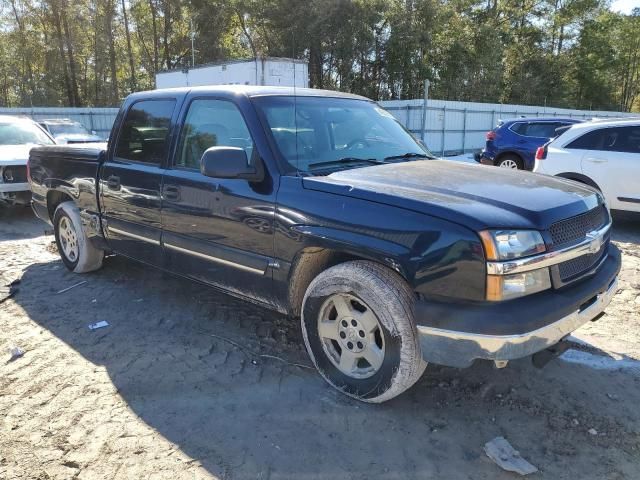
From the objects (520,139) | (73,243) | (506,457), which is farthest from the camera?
(520,139)

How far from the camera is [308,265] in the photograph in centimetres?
326

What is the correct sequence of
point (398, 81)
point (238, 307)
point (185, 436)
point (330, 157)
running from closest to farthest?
point (185, 436) < point (330, 157) < point (238, 307) < point (398, 81)

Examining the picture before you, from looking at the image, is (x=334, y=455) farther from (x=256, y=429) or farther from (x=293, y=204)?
(x=293, y=204)

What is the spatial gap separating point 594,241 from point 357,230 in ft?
4.62

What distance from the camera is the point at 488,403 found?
3.16 m

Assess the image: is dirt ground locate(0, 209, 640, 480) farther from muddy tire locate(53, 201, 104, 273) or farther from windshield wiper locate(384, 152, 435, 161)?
windshield wiper locate(384, 152, 435, 161)

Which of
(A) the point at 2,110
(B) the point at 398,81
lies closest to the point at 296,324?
(A) the point at 2,110

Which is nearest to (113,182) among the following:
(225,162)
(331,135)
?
(225,162)

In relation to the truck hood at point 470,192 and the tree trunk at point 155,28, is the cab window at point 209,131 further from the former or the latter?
the tree trunk at point 155,28

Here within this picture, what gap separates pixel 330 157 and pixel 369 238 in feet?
3.03

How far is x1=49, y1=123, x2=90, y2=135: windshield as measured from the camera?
14852 millimetres

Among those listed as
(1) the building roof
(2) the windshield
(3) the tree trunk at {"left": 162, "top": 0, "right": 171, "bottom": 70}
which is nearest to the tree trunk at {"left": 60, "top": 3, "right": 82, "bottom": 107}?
(3) the tree trunk at {"left": 162, "top": 0, "right": 171, "bottom": 70}

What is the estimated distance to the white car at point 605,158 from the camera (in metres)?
7.32

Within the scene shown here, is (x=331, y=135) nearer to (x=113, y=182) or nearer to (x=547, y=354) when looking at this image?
(x=547, y=354)
